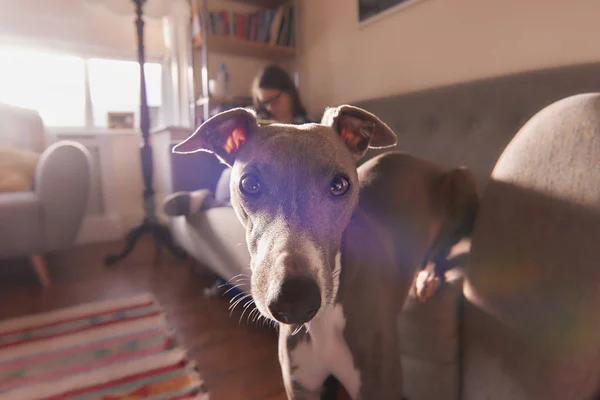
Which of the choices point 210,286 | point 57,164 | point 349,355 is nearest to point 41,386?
point 210,286

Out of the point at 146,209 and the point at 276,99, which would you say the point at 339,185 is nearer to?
the point at 276,99

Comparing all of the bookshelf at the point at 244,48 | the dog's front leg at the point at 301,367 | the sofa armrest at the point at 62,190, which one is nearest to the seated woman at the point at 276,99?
the bookshelf at the point at 244,48

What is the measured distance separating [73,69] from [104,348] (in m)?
2.74

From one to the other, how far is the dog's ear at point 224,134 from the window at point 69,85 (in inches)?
104

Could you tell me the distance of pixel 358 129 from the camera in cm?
86

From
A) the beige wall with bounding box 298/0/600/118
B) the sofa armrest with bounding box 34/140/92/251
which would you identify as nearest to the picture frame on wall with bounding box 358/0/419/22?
the beige wall with bounding box 298/0/600/118

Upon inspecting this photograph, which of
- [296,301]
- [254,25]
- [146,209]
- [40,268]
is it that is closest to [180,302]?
[40,268]

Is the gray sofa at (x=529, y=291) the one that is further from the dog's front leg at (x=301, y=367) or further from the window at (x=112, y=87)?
the window at (x=112, y=87)

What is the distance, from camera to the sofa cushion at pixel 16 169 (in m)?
2.17

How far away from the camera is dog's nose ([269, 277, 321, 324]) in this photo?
538mm

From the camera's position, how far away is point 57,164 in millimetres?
2059

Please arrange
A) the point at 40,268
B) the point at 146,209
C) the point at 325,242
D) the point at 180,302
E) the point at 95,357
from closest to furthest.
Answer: the point at 325,242
the point at 95,357
the point at 180,302
the point at 40,268
the point at 146,209

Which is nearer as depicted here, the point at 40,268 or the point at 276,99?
the point at 40,268

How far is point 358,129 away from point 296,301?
18.9 inches
